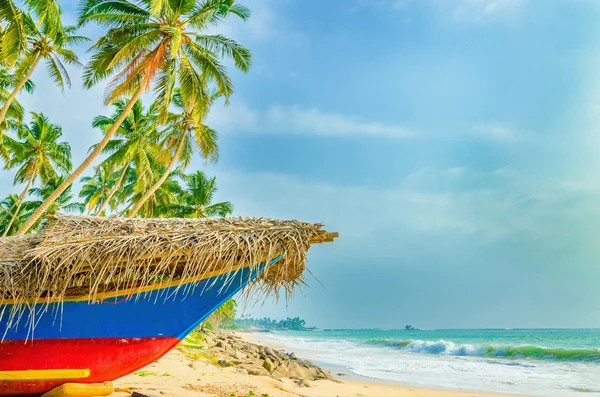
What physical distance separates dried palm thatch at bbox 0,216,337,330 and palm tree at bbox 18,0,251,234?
7.22 m

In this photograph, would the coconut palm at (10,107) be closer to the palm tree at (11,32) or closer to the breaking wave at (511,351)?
the palm tree at (11,32)

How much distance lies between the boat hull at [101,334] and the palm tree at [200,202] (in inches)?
649

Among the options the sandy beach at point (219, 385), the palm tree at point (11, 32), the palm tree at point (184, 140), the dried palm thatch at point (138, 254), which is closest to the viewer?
the dried palm thatch at point (138, 254)

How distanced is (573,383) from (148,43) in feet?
49.9

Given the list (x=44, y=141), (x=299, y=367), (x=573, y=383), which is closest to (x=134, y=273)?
(x=299, y=367)

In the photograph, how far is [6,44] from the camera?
1179 centimetres

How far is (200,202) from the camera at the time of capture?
2180 centimetres

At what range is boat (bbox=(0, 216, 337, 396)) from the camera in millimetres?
4785

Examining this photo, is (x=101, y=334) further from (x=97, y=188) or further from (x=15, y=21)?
(x=97, y=188)

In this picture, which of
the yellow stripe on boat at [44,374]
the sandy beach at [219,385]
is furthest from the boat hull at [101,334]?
the sandy beach at [219,385]

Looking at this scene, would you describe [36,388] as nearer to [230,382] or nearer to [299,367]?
[230,382]

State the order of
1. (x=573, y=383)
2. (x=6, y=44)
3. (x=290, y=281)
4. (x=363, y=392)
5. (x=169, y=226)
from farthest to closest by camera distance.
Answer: (x=573, y=383), (x=6, y=44), (x=363, y=392), (x=290, y=281), (x=169, y=226)

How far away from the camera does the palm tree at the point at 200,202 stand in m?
21.8

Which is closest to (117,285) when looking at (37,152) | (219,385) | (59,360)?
(59,360)
